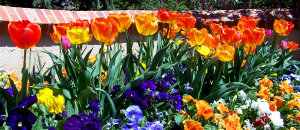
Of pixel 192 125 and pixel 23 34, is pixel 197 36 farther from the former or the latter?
pixel 23 34

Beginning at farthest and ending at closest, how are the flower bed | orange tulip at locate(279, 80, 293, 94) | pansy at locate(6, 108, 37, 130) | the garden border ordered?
the garden border, orange tulip at locate(279, 80, 293, 94), the flower bed, pansy at locate(6, 108, 37, 130)

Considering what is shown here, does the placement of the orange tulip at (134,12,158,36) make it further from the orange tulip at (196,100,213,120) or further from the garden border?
the garden border

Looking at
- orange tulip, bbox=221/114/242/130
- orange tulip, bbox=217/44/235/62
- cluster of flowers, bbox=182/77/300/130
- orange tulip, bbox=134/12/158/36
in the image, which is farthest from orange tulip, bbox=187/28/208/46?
orange tulip, bbox=221/114/242/130

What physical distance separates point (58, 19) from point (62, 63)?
1515 millimetres

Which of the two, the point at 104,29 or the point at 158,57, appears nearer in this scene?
the point at 104,29

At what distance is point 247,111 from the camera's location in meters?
1.57

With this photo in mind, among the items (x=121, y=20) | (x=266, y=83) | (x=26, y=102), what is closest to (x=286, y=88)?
(x=266, y=83)

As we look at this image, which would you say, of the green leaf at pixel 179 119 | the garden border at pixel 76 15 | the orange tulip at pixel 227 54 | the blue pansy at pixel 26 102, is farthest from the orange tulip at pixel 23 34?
the garden border at pixel 76 15

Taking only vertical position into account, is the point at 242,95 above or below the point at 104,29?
below

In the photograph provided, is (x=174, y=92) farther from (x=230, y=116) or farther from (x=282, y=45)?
(x=282, y=45)

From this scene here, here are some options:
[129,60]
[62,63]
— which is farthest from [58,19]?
[129,60]

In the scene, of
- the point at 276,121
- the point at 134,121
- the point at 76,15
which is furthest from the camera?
the point at 76,15

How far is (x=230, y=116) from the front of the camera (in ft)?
4.20

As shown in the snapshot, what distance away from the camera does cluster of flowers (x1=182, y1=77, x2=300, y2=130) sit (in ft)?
4.11
